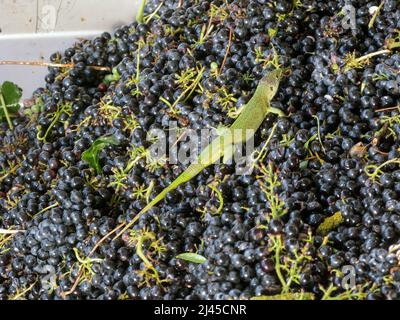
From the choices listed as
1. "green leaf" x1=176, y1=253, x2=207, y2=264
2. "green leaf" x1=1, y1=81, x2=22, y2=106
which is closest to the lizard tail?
"green leaf" x1=176, y1=253, x2=207, y2=264

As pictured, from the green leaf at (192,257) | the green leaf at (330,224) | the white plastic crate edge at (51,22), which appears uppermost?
the white plastic crate edge at (51,22)

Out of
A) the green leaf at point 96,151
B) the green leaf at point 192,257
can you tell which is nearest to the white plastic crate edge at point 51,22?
the green leaf at point 96,151

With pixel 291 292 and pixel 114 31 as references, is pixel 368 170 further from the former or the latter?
pixel 114 31

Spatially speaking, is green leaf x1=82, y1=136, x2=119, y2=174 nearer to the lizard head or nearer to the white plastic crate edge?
the lizard head

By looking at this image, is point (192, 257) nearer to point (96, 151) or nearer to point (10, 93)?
point (96, 151)

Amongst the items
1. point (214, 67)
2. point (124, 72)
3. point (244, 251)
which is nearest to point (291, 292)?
point (244, 251)

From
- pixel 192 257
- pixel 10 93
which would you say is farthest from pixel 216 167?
pixel 10 93

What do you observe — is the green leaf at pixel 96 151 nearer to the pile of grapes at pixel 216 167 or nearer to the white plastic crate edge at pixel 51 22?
the pile of grapes at pixel 216 167
